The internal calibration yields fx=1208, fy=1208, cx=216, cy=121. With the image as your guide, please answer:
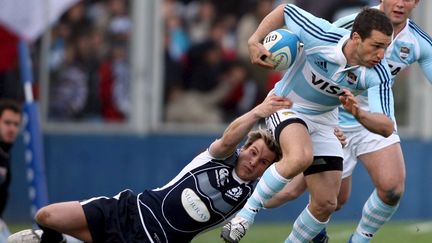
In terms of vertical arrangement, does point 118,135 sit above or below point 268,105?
below

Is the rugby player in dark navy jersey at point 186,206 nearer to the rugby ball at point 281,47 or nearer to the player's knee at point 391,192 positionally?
the rugby ball at point 281,47

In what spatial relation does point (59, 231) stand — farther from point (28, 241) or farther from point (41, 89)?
point (41, 89)

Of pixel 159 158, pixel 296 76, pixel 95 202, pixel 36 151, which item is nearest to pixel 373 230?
pixel 296 76

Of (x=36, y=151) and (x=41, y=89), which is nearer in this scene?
(x=36, y=151)

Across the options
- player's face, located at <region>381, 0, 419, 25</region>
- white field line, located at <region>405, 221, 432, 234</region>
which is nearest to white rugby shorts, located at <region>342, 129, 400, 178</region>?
player's face, located at <region>381, 0, 419, 25</region>

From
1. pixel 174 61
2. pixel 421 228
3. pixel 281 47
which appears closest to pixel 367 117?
pixel 281 47

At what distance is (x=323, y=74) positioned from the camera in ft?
29.3

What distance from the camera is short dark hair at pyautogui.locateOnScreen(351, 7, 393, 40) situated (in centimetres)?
859

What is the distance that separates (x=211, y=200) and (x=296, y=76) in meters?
1.20

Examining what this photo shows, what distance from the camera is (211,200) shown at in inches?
345

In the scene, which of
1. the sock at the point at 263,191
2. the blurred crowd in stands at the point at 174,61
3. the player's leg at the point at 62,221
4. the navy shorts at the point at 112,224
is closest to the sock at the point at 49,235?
the player's leg at the point at 62,221

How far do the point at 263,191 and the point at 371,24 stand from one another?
1.41 meters

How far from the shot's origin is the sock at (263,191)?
8516mm

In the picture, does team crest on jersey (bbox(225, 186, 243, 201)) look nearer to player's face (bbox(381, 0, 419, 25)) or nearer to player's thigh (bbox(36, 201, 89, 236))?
player's thigh (bbox(36, 201, 89, 236))
